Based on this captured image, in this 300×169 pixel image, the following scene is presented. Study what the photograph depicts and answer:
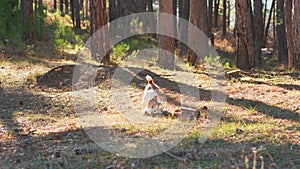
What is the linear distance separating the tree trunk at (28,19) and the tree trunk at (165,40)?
5.76 metres

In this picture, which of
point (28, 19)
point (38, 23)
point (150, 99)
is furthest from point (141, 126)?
point (38, 23)

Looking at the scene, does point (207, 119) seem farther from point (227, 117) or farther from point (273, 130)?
point (273, 130)

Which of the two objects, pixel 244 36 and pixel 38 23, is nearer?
pixel 244 36

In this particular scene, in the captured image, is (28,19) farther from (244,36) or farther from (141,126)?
(141,126)

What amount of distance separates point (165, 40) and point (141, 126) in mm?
7084

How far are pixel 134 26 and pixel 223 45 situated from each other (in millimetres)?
6358

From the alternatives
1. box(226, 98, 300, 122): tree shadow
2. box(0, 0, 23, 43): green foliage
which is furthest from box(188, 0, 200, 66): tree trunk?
box(0, 0, 23, 43): green foliage

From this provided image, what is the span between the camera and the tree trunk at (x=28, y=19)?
16547mm

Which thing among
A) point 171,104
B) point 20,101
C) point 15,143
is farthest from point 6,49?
point 15,143

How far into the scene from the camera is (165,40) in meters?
13.4

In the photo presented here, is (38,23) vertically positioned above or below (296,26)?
above

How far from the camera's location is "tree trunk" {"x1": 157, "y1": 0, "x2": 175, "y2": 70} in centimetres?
1310

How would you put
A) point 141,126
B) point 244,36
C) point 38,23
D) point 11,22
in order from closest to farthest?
point 141,126 < point 244,36 < point 11,22 < point 38,23

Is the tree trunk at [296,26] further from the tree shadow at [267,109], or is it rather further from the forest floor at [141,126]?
the tree shadow at [267,109]
